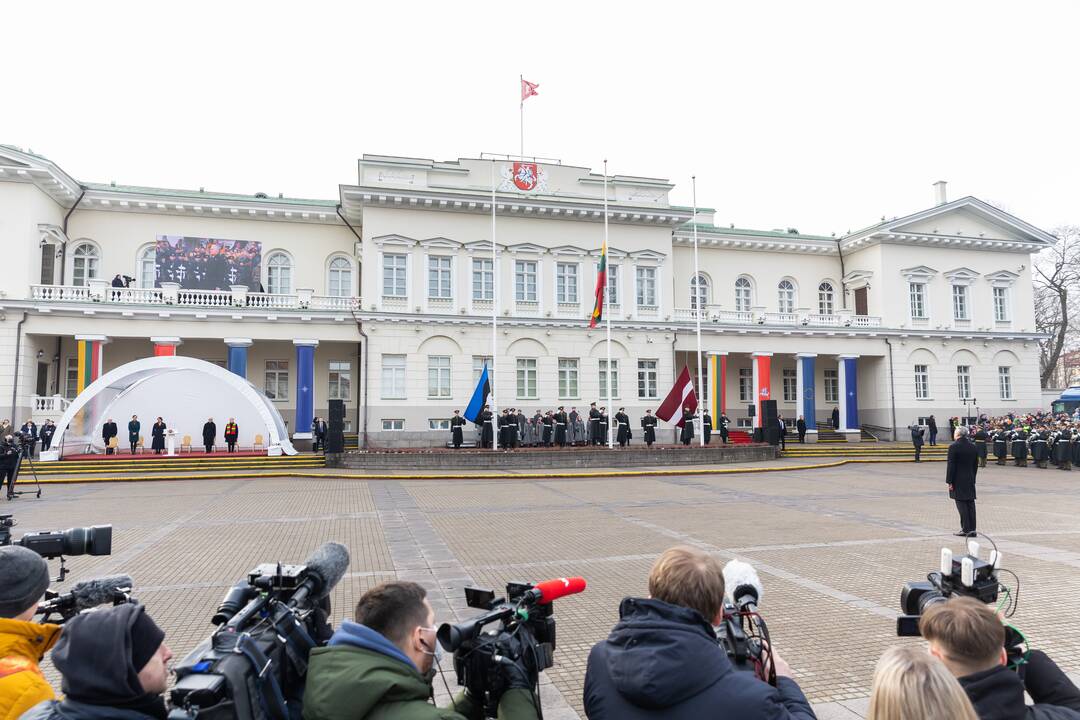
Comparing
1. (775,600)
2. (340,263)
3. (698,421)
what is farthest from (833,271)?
(775,600)

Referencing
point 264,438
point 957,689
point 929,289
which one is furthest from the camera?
point 929,289

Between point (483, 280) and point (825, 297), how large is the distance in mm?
22924

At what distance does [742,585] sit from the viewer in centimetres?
288

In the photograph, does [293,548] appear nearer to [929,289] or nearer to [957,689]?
[957,689]

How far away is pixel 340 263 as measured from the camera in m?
35.3

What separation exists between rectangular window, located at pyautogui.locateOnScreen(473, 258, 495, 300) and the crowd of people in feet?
102

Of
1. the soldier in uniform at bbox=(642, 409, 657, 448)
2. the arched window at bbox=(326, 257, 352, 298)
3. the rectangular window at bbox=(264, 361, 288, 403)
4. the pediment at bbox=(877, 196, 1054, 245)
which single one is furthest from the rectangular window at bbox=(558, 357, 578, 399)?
the pediment at bbox=(877, 196, 1054, 245)

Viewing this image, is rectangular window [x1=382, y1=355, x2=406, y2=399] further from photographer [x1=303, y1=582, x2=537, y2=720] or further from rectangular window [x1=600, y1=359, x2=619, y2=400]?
photographer [x1=303, y1=582, x2=537, y2=720]

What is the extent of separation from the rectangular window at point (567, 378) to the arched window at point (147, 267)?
2069 centimetres

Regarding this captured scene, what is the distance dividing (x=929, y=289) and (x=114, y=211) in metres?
45.2

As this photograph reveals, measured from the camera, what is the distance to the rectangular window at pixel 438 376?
106 feet

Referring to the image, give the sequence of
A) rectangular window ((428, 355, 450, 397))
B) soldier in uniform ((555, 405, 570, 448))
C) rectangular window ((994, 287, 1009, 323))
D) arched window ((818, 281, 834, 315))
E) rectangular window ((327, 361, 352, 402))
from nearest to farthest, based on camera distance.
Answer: soldier in uniform ((555, 405, 570, 448)), rectangular window ((428, 355, 450, 397)), rectangular window ((327, 361, 352, 402)), rectangular window ((994, 287, 1009, 323)), arched window ((818, 281, 834, 315))

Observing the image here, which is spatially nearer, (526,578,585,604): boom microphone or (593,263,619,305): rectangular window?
(526,578,585,604): boom microphone

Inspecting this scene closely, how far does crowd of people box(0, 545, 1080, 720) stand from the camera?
209 centimetres
